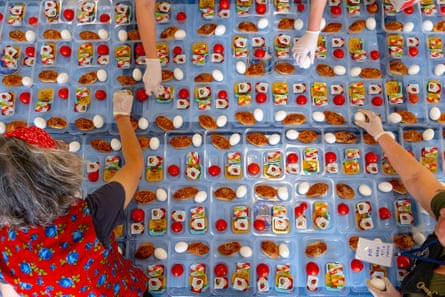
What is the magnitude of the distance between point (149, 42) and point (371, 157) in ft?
2.86

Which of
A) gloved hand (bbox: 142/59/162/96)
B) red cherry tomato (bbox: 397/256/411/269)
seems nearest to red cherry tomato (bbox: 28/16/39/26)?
gloved hand (bbox: 142/59/162/96)

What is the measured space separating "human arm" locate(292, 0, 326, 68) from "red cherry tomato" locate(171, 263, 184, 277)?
Answer: 2.77 ft

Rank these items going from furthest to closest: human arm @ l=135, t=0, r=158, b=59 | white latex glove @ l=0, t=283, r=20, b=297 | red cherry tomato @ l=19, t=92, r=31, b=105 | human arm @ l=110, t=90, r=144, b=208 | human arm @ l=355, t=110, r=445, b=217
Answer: red cherry tomato @ l=19, t=92, r=31, b=105 < human arm @ l=135, t=0, r=158, b=59 < human arm @ l=355, t=110, r=445, b=217 < human arm @ l=110, t=90, r=144, b=208 < white latex glove @ l=0, t=283, r=20, b=297

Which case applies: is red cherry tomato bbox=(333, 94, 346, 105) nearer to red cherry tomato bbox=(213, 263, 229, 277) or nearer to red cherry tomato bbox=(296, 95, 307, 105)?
red cherry tomato bbox=(296, 95, 307, 105)

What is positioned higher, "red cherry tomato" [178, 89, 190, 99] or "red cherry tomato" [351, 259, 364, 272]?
"red cherry tomato" [178, 89, 190, 99]

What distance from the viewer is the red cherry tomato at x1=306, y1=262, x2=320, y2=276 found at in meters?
1.37

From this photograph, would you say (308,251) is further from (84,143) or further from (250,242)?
(84,143)

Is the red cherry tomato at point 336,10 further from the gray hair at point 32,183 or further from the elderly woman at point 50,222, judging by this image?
the gray hair at point 32,183

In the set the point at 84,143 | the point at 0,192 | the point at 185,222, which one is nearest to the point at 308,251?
the point at 185,222

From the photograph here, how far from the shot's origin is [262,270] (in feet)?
4.50

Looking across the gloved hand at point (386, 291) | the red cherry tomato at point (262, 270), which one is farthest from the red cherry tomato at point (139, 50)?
the gloved hand at point (386, 291)

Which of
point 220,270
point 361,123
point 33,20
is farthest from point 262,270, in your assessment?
point 33,20

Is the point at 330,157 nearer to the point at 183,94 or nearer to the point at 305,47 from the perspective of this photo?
the point at 305,47

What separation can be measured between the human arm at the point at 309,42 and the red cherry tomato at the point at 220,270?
30.6 inches
